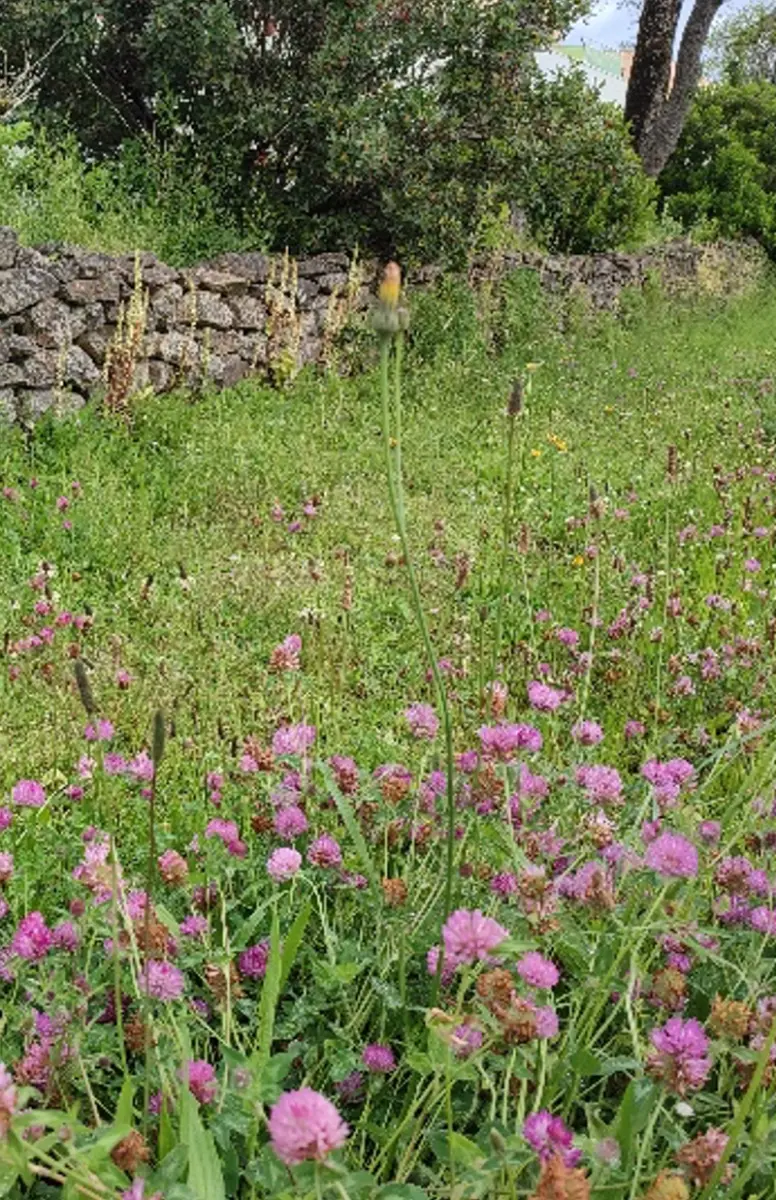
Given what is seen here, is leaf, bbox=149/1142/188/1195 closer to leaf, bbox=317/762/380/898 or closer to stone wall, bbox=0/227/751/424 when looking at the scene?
leaf, bbox=317/762/380/898

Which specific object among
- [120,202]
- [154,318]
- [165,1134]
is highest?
[120,202]

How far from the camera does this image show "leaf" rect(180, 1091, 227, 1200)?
1.19 m

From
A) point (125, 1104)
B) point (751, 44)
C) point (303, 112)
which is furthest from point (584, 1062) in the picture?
point (751, 44)

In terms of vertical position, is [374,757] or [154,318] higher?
[154,318]

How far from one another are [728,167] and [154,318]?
13.5 m

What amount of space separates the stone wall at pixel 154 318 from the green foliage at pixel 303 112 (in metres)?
0.45

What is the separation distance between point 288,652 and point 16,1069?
Answer: 3.35ft

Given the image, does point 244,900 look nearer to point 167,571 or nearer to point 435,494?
point 167,571

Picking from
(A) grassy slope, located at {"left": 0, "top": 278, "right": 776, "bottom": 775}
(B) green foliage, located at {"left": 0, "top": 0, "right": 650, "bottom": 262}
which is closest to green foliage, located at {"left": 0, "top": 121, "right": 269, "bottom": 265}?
(B) green foliage, located at {"left": 0, "top": 0, "right": 650, "bottom": 262}

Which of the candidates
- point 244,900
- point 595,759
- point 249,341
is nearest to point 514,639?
point 595,759

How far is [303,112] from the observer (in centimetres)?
779

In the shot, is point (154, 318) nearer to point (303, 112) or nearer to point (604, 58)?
point (303, 112)

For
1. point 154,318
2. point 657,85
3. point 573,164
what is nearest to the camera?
point 154,318

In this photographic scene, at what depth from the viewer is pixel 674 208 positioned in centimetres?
1745
